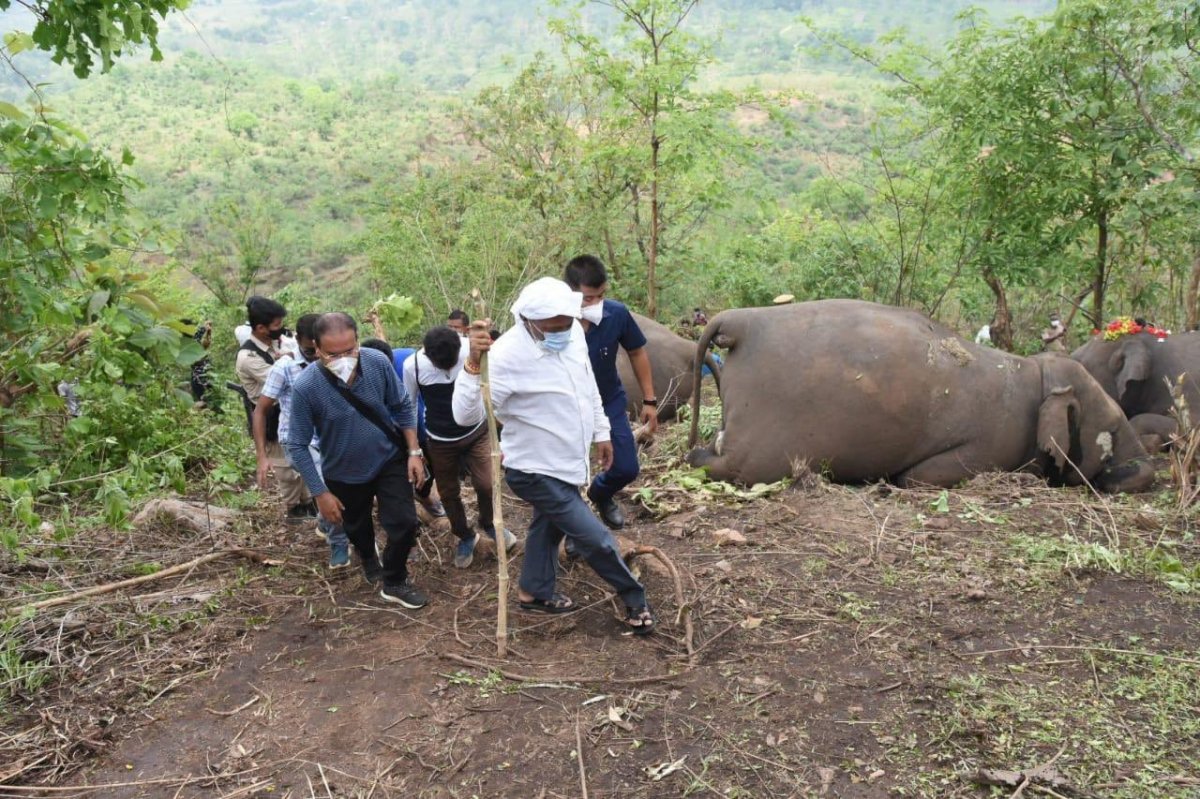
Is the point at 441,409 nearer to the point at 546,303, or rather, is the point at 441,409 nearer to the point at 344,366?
the point at 344,366

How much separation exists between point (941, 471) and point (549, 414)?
140 inches

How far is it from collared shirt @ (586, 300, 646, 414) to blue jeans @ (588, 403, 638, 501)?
5cm

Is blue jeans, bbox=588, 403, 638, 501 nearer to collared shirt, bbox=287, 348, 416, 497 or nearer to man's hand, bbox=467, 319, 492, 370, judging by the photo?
collared shirt, bbox=287, 348, 416, 497

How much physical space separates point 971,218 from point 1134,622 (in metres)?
5.97

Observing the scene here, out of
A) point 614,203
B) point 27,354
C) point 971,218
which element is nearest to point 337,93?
point 614,203

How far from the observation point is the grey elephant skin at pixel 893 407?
6.30 m

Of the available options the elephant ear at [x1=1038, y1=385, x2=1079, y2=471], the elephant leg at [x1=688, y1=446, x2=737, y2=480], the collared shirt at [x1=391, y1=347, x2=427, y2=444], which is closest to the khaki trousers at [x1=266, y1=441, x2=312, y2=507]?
the collared shirt at [x1=391, y1=347, x2=427, y2=444]

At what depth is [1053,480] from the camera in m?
6.79

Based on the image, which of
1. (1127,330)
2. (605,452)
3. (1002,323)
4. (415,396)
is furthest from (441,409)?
(1002,323)

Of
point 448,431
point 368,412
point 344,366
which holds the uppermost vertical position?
point 344,366

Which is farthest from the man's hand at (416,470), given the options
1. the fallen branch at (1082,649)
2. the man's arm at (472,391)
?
the fallen branch at (1082,649)

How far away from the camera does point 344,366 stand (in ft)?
14.2

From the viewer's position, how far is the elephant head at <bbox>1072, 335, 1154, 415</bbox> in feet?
26.7

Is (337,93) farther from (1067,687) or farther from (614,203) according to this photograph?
(1067,687)
